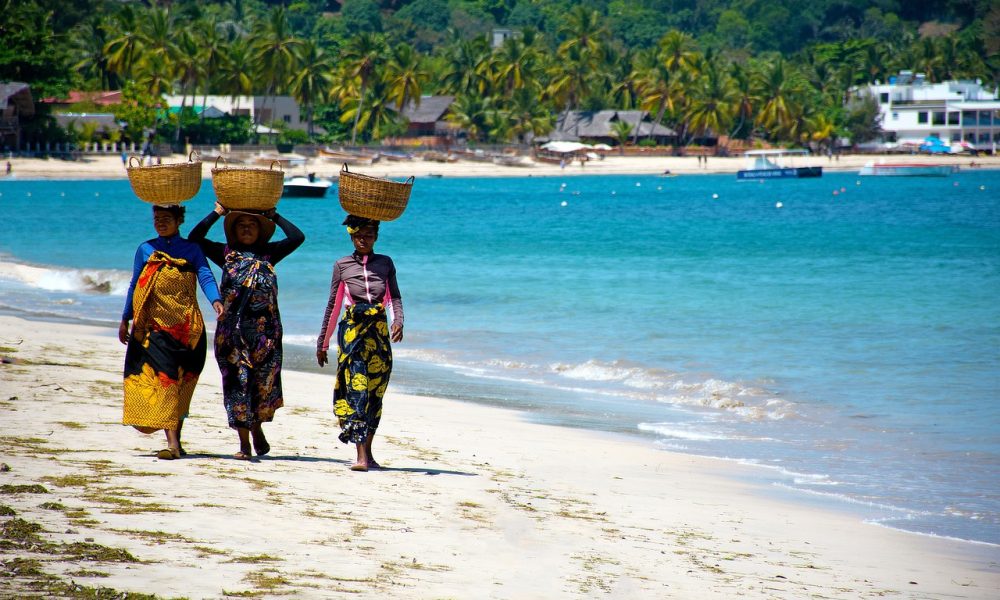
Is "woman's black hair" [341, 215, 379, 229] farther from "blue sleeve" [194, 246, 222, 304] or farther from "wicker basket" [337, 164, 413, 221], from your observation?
"blue sleeve" [194, 246, 222, 304]

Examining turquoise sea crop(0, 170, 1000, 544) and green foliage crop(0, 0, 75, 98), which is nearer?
turquoise sea crop(0, 170, 1000, 544)

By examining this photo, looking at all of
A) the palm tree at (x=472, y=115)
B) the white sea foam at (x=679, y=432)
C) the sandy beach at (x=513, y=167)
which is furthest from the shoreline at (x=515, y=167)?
the white sea foam at (x=679, y=432)

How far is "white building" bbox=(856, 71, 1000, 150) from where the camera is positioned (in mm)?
117250

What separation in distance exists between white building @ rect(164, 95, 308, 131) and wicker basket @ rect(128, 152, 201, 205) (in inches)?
3401

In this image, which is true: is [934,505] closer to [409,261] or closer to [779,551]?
[779,551]

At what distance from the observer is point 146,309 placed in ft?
22.5

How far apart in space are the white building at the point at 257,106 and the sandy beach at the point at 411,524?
3372 inches

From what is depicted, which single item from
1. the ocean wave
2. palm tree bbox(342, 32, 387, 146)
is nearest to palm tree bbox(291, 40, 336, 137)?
palm tree bbox(342, 32, 387, 146)

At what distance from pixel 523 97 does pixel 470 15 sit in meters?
81.4

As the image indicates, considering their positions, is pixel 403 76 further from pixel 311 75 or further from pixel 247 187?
pixel 247 187

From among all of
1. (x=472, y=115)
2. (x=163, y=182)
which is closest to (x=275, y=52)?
(x=472, y=115)

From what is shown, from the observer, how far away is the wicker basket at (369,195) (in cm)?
696

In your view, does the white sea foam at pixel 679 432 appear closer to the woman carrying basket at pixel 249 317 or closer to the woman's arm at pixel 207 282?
the woman carrying basket at pixel 249 317

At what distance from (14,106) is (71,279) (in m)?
52.3
